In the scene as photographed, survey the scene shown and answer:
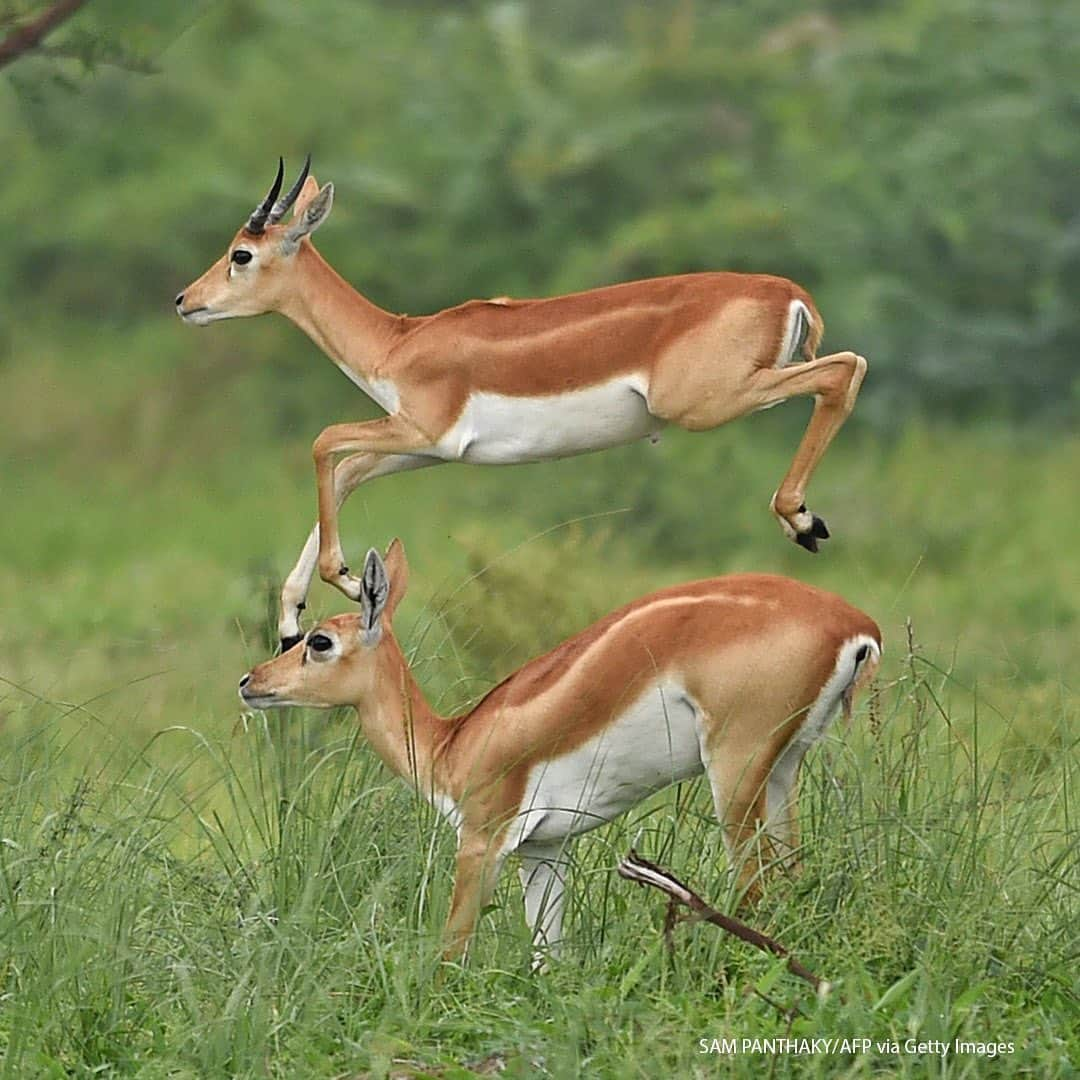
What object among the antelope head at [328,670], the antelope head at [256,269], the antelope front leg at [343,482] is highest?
the antelope head at [256,269]

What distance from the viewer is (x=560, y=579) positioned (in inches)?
307

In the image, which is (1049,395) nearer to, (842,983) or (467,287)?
(467,287)

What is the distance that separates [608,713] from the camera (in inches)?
185

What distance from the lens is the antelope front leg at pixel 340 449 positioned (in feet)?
14.5

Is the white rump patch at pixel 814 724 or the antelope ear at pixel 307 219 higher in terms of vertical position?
the antelope ear at pixel 307 219

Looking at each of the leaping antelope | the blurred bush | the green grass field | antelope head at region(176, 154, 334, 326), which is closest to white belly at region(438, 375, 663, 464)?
the leaping antelope

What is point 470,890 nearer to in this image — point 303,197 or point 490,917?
point 490,917

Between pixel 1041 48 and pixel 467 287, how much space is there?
373cm

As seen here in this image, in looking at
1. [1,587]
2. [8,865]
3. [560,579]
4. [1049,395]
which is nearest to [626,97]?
[1049,395]

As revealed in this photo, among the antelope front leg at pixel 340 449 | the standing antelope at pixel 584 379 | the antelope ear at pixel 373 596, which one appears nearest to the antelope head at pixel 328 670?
the antelope ear at pixel 373 596

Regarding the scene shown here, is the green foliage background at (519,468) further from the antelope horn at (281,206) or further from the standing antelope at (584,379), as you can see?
the antelope horn at (281,206)

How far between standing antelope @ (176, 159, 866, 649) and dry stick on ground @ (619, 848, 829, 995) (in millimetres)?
649

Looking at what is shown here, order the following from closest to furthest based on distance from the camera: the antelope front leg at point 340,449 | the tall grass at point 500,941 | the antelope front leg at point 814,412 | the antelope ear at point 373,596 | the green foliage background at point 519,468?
the antelope front leg at point 814,412, the antelope front leg at point 340,449, the tall grass at point 500,941, the antelope ear at point 373,596, the green foliage background at point 519,468

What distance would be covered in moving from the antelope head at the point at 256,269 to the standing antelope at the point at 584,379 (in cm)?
8
